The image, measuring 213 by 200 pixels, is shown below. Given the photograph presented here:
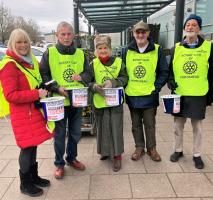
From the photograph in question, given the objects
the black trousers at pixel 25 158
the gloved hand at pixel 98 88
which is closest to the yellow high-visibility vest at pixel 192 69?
Answer: the gloved hand at pixel 98 88

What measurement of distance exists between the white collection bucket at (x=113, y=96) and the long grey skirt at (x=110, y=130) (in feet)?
0.76

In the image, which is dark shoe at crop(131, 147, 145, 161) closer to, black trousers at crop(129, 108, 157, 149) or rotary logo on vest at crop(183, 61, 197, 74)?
black trousers at crop(129, 108, 157, 149)

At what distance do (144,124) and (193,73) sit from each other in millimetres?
1027

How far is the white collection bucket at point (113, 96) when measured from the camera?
360 centimetres

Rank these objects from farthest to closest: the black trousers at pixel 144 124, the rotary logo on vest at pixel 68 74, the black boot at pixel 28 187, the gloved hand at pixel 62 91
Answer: the black trousers at pixel 144 124
the rotary logo on vest at pixel 68 74
the gloved hand at pixel 62 91
the black boot at pixel 28 187

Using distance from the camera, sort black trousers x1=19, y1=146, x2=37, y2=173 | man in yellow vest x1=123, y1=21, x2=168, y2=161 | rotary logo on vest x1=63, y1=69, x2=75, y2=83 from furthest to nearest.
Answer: man in yellow vest x1=123, y1=21, x2=168, y2=161 → rotary logo on vest x1=63, y1=69, x2=75, y2=83 → black trousers x1=19, y1=146, x2=37, y2=173

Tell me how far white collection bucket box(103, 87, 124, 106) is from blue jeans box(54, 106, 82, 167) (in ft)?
1.46

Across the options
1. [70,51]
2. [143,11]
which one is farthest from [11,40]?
[143,11]

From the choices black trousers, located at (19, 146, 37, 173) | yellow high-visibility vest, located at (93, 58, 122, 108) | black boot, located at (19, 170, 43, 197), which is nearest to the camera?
black trousers, located at (19, 146, 37, 173)

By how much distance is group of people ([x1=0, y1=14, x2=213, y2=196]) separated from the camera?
3.18 metres

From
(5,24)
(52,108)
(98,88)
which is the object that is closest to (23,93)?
(52,108)

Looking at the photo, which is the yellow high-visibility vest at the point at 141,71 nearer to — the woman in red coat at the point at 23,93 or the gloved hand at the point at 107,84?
the gloved hand at the point at 107,84

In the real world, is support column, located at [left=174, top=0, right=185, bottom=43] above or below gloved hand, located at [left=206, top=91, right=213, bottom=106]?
above

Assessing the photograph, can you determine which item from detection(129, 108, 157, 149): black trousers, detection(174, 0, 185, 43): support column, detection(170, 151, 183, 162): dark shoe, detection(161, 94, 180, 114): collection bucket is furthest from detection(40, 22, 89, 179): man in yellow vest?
detection(174, 0, 185, 43): support column
